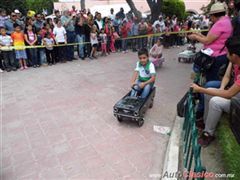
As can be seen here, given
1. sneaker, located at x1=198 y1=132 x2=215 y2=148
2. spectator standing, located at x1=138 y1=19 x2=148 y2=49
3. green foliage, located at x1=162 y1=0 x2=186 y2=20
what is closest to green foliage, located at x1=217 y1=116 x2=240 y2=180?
sneaker, located at x1=198 y1=132 x2=215 y2=148

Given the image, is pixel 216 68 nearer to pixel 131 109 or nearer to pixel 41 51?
pixel 131 109

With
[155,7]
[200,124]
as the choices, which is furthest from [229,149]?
[155,7]

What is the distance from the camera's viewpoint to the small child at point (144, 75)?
16.8 feet

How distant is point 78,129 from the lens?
4656 millimetres

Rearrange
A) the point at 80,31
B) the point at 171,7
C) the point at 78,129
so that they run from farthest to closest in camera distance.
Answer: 1. the point at 171,7
2. the point at 80,31
3. the point at 78,129

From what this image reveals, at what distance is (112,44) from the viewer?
490 inches

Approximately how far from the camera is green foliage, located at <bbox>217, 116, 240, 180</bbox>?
2.72 m

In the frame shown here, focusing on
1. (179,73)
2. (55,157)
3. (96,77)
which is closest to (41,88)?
(96,77)

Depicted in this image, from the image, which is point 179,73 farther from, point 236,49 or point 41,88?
point 236,49

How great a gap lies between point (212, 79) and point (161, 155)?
168 cm

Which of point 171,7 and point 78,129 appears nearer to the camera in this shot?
point 78,129

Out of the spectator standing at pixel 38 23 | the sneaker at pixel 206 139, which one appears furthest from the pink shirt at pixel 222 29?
the spectator standing at pixel 38 23

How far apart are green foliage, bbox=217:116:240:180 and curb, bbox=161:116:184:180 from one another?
2.17 ft

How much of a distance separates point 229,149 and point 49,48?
27.0 feet
